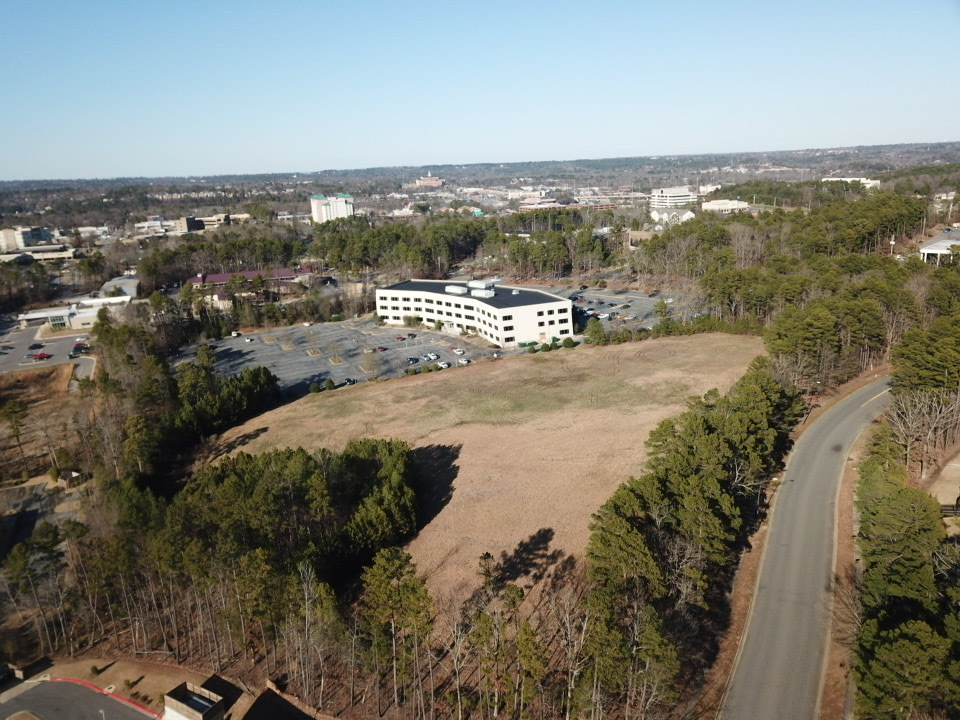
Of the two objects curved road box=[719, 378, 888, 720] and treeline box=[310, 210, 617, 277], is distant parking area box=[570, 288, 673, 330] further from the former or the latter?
curved road box=[719, 378, 888, 720]

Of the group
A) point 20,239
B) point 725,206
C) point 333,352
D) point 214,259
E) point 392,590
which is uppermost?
point 725,206

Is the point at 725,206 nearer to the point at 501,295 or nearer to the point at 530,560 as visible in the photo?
the point at 501,295

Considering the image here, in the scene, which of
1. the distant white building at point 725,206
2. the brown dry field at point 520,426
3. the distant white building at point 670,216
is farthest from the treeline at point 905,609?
the distant white building at point 725,206

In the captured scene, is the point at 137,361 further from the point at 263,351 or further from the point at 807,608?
the point at 807,608

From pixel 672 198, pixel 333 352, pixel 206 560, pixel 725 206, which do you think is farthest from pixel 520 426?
pixel 672 198

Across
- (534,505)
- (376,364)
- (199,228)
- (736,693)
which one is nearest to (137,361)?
(376,364)

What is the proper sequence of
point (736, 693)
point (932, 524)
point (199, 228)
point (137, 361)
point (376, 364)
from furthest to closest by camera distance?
point (199, 228) → point (376, 364) → point (137, 361) → point (932, 524) → point (736, 693)

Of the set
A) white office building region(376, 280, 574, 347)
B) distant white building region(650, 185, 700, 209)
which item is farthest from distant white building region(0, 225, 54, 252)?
distant white building region(650, 185, 700, 209)

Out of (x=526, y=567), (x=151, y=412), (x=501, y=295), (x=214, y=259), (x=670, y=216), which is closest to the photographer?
(x=526, y=567)
